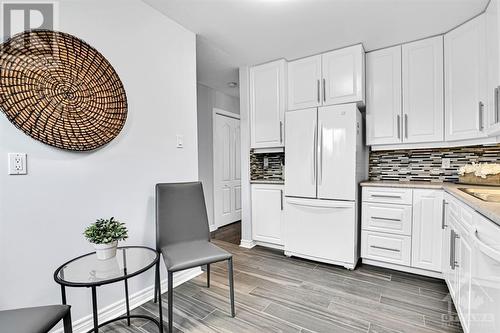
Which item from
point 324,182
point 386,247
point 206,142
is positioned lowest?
point 386,247

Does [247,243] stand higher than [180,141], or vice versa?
[180,141]

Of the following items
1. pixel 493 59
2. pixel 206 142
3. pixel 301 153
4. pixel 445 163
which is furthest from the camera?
pixel 206 142

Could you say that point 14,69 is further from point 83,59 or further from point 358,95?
point 358,95

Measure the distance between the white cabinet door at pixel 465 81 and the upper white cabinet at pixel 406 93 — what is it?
0.23 ft

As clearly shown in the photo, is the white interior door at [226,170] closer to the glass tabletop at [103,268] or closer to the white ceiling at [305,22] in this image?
the white ceiling at [305,22]

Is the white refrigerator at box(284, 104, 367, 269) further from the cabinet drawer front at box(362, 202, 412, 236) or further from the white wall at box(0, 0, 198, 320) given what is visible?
the white wall at box(0, 0, 198, 320)

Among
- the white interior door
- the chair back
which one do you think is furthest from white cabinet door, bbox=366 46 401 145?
the white interior door

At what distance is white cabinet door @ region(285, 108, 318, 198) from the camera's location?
104 inches

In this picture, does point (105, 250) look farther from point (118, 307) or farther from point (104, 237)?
point (118, 307)

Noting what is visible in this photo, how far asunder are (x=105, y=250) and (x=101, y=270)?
0.40 feet

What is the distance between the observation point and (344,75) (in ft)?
8.76

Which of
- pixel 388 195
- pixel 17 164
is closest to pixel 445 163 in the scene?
pixel 388 195

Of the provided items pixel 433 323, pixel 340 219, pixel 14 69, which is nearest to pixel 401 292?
pixel 433 323

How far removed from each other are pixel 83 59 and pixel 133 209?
109cm
